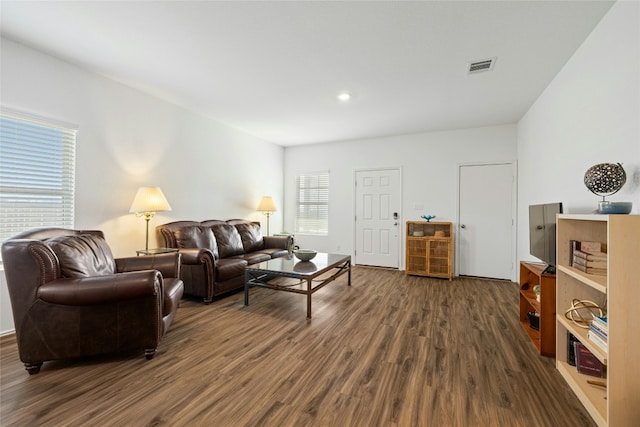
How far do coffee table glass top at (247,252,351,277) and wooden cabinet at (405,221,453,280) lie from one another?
1526 millimetres

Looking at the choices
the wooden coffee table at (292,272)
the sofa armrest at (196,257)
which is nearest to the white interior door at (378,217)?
the wooden coffee table at (292,272)

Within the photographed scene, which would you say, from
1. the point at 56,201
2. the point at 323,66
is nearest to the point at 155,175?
the point at 56,201

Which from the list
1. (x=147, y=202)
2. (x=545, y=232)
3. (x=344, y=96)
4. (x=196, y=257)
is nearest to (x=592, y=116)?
(x=545, y=232)

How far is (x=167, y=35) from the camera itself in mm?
Answer: 2352

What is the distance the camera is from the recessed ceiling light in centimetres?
350

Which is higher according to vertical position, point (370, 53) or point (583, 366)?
point (370, 53)

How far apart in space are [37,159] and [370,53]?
131 inches

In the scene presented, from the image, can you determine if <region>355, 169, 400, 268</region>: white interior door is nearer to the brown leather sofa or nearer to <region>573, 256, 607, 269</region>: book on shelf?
the brown leather sofa

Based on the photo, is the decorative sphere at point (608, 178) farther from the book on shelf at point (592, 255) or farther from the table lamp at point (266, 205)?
the table lamp at point (266, 205)

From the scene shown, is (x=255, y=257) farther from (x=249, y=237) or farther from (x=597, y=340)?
(x=597, y=340)

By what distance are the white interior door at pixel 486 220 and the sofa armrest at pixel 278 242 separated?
3.01 metres

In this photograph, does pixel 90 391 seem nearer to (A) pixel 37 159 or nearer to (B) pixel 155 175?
(A) pixel 37 159

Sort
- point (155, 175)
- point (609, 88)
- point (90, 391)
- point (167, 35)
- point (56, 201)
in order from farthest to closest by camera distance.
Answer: point (155, 175), point (56, 201), point (167, 35), point (609, 88), point (90, 391)

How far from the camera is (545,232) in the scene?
8.10ft
